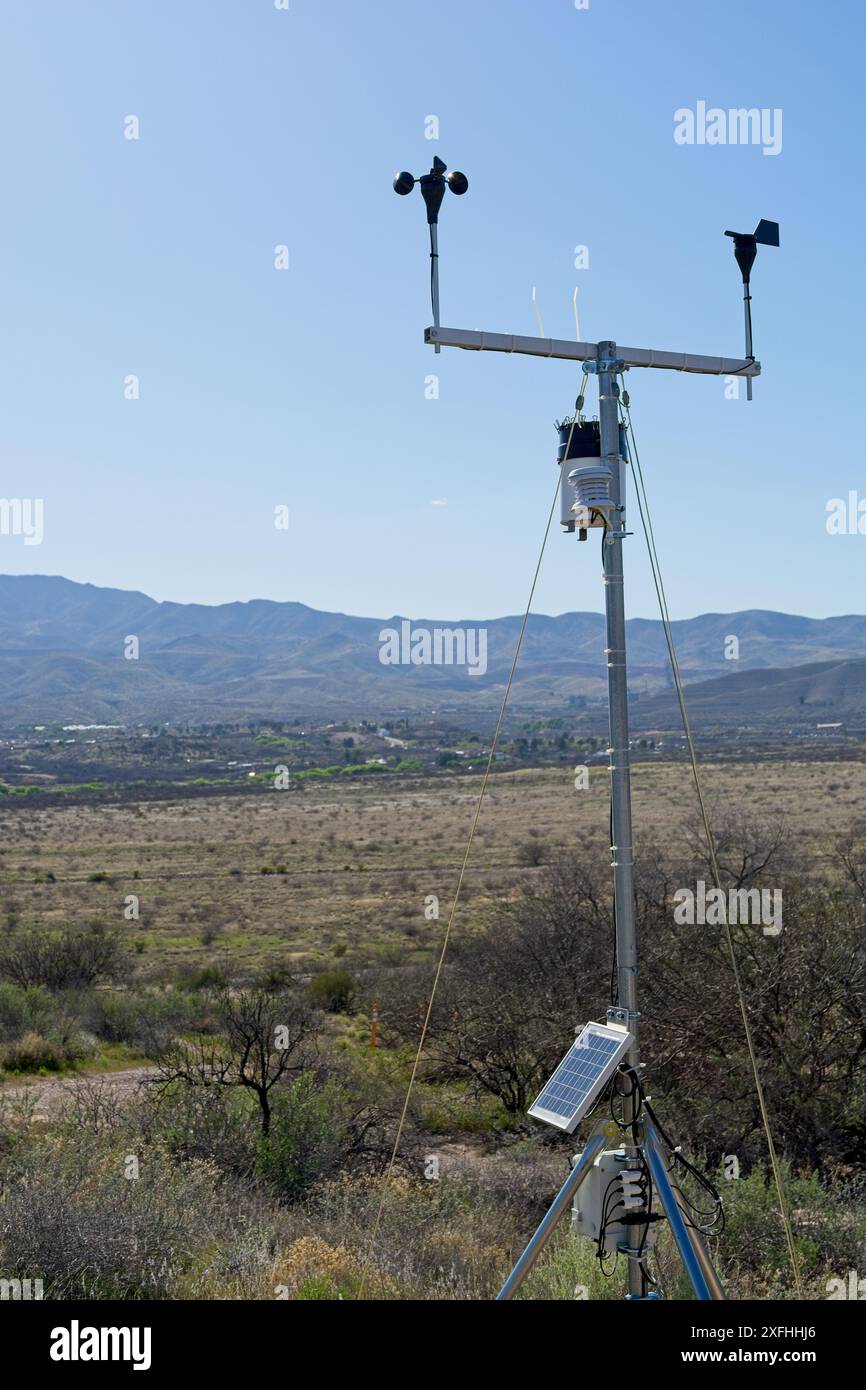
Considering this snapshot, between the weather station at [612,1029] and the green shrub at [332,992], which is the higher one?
the weather station at [612,1029]

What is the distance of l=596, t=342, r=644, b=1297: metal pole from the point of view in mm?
4723

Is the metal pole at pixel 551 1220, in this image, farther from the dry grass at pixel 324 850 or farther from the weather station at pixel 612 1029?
the dry grass at pixel 324 850

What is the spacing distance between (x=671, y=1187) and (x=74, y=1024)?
46.7ft

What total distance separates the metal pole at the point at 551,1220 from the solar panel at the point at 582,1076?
25cm

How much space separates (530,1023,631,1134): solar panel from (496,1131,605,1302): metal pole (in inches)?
9.8

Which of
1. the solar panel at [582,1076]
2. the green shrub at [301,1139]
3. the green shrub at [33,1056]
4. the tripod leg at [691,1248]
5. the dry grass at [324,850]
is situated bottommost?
the dry grass at [324,850]

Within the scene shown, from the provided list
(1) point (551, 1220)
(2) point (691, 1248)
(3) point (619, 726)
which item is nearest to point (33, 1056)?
(1) point (551, 1220)

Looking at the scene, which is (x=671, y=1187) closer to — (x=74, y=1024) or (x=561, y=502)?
(x=561, y=502)

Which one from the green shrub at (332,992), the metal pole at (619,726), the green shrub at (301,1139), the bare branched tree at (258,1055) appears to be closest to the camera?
the metal pole at (619,726)

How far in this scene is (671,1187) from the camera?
463 cm

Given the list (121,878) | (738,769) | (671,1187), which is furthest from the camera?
(738,769)

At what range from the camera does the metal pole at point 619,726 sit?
15.5 ft

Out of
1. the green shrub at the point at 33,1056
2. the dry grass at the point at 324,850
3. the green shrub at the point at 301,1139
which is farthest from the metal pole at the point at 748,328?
the dry grass at the point at 324,850
